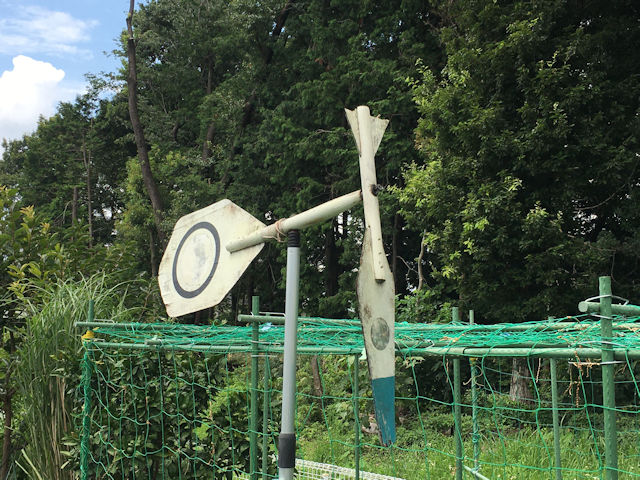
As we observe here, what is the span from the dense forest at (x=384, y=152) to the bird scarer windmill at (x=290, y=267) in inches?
87.6

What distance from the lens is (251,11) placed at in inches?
538

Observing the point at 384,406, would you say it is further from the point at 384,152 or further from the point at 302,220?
the point at 384,152

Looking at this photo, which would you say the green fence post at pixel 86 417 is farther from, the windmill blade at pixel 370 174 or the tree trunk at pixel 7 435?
the windmill blade at pixel 370 174

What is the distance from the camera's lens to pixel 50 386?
11.9ft

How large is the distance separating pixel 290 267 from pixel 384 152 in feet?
32.4

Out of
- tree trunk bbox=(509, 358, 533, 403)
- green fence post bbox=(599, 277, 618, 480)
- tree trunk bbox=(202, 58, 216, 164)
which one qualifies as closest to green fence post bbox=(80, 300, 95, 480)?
green fence post bbox=(599, 277, 618, 480)

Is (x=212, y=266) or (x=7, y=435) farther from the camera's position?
(x=7, y=435)

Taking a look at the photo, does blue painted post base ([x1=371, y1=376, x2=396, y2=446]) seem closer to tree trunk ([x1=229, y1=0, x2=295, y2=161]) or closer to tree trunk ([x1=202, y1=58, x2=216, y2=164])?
tree trunk ([x1=229, y1=0, x2=295, y2=161])

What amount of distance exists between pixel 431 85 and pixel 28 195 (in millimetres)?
17773

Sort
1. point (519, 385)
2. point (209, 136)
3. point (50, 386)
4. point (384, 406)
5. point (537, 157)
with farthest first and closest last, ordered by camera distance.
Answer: point (209, 136) → point (519, 385) → point (537, 157) → point (50, 386) → point (384, 406)

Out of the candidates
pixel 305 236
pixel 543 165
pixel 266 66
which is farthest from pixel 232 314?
pixel 543 165

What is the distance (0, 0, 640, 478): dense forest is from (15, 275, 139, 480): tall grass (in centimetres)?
3

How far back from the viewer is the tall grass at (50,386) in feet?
11.7

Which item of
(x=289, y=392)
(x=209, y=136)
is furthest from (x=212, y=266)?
(x=209, y=136)
